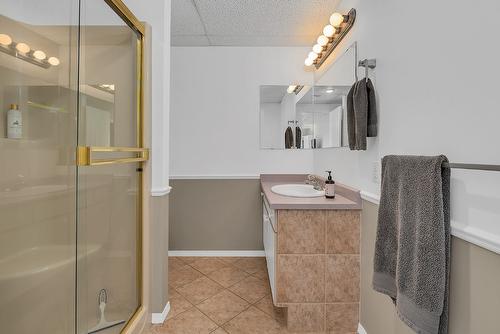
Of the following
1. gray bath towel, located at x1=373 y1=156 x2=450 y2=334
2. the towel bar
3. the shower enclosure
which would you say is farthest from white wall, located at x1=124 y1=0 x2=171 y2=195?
the towel bar

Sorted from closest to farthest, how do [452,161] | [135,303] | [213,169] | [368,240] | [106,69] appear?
[452,161], [106,69], [368,240], [135,303], [213,169]

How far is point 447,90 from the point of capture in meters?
0.95

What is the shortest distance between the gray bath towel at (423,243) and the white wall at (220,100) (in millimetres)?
1962

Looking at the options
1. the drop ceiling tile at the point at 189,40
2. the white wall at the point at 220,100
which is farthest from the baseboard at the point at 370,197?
the drop ceiling tile at the point at 189,40

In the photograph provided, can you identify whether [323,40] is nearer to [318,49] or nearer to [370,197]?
[318,49]

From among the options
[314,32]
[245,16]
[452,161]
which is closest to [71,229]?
[452,161]

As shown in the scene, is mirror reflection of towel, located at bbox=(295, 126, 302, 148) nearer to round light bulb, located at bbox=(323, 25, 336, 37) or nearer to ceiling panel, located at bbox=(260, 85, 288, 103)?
ceiling panel, located at bbox=(260, 85, 288, 103)

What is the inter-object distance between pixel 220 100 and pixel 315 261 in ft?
6.32

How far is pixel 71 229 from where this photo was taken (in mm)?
1174

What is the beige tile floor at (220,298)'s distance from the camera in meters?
1.78

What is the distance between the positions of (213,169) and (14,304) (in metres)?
2.03

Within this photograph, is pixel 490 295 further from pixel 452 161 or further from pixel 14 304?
pixel 14 304

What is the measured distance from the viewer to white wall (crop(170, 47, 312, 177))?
284 centimetres

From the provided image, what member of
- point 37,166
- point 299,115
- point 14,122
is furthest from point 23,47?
point 299,115
